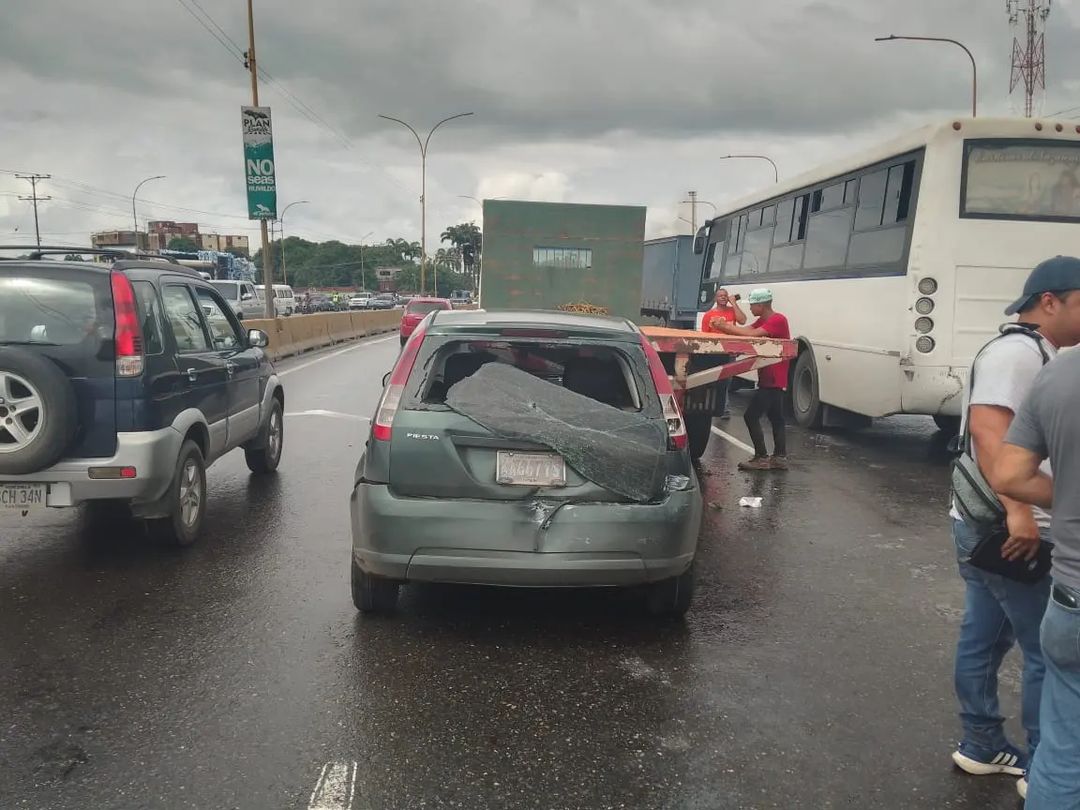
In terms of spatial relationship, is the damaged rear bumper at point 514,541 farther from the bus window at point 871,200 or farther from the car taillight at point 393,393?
the bus window at point 871,200

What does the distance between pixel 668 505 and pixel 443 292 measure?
→ 137 meters

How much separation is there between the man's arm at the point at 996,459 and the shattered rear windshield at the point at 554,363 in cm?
194

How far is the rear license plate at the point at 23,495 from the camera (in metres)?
4.95

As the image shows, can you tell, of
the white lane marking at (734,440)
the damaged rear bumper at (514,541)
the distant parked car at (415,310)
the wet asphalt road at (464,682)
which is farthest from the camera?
the distant parked car at (415,310)

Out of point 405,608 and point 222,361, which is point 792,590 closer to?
point 405,608

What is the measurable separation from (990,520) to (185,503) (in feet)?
15.3

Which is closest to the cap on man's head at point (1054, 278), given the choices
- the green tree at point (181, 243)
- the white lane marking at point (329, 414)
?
the white lane marking at point (329, 414)

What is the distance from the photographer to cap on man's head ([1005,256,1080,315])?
2.65 metres

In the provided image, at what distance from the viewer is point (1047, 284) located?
2.69 m

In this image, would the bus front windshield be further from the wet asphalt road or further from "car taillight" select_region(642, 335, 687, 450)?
"car taillight" select_region(642, 335, 687, 450)

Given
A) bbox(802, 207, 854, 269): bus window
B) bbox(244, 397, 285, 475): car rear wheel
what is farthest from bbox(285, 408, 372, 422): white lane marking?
bbox(802, 207, 854, 269): bus window

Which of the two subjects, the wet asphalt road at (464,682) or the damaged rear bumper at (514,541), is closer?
the wet asphalt road at (464,682)

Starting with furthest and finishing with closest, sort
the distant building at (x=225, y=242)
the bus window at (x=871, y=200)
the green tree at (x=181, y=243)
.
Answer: the distant building at (x=225, y=242) → the green tree at (x=181, y=243) → the bus window at (x=871, y=200)

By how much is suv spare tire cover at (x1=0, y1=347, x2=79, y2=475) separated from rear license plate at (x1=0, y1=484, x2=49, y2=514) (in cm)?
19
